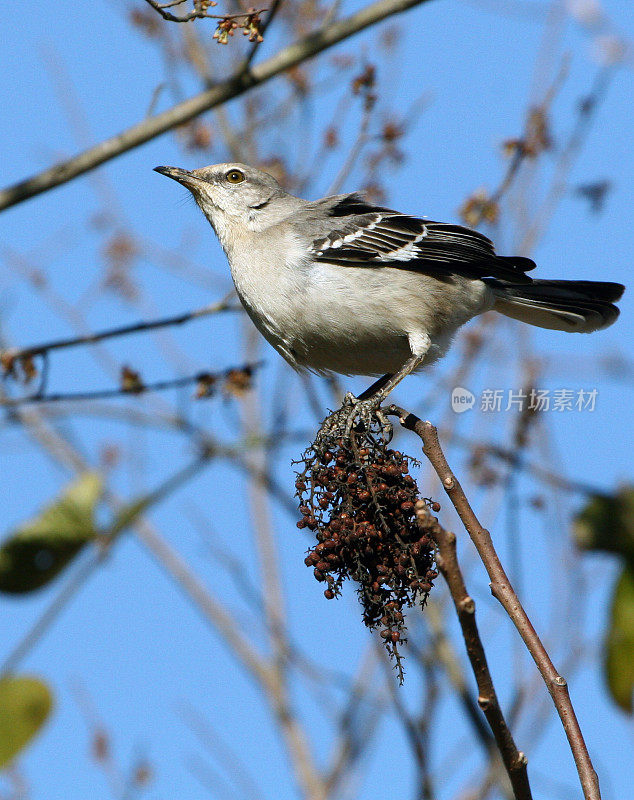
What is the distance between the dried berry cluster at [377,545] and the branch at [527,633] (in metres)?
0.32

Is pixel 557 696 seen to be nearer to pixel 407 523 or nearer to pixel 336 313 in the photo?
pixel 407 523

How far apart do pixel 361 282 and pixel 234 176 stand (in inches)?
51.6

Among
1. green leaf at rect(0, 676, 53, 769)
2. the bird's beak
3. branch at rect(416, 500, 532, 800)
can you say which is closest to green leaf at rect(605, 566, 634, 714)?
branch at rect(416, 500, 532, 800)

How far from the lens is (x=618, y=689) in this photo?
300cm

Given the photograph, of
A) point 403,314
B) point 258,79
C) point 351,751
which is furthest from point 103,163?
point 351,751

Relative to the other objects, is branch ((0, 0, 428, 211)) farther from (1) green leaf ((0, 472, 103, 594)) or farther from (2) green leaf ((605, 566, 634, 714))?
(2) green leaf ((605, 566, 634, 714))

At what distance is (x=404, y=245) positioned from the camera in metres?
5.20

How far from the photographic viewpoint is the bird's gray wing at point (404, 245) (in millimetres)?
5070

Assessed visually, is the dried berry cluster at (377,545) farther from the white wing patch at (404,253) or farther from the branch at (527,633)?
the white wing patch at (404,253)

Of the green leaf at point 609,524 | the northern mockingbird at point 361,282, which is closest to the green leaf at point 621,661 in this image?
Answer: the green leaf at point 609,524

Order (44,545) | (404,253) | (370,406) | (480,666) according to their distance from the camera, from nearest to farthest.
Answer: (480,666)
(370,406)
(44,545)
(404,253)

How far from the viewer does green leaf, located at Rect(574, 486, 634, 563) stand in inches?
139

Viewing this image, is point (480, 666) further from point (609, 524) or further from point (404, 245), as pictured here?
point (404, 245)

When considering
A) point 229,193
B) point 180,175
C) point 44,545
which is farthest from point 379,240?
point 44,545
